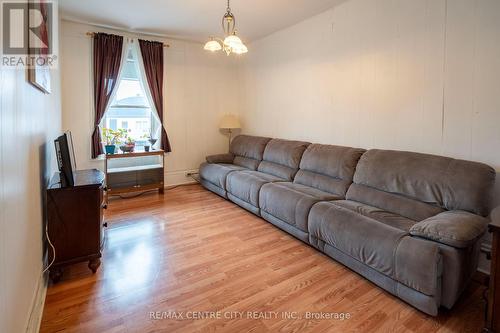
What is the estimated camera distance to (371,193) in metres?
2.82

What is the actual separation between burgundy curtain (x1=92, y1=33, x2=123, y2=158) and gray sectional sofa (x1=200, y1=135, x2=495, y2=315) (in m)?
2.40

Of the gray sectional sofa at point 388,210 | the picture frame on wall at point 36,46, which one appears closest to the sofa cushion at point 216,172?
the gray sectional sofa at point 388,210

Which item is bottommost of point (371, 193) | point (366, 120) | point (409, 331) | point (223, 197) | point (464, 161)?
point (409, 331)

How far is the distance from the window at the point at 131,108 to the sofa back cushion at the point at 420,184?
12.2 ft

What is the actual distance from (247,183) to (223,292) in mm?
1819

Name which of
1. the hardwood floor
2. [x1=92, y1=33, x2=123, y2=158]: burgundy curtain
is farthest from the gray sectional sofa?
[x1=92, y1=33, x2=123, y2=158]: burgundy curtain

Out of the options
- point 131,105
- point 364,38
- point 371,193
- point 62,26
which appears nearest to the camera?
point 371,193

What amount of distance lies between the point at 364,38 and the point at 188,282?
10.6ft

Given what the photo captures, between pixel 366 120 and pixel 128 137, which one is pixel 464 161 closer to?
pixel 366 120

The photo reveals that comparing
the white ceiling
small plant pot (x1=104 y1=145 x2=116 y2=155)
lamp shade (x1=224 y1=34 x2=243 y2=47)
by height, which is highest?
the white ceiling

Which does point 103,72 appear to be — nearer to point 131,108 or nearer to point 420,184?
point 131,108

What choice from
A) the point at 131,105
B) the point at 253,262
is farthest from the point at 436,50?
the point at 131,105

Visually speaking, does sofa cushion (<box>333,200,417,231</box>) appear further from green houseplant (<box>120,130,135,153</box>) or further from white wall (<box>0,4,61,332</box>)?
green houseplant (<box>120,130,135,153</box>)
